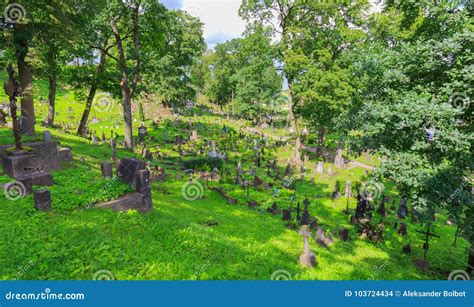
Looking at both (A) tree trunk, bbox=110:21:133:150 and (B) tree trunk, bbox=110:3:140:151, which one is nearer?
(B) tree trunk, bbox=110:3:140:151

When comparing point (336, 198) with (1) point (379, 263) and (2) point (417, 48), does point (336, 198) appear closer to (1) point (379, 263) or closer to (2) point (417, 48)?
(1) point (379, 263)

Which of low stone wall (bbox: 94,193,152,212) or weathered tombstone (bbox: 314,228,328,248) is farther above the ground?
low stone wall (bbox: 94,193,152,212)

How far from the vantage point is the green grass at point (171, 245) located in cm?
659

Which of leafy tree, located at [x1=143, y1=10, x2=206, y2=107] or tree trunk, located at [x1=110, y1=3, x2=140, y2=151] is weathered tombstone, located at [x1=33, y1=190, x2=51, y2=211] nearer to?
tree trunk, located at [x1=110, y1=3, x2=140, y2=151]

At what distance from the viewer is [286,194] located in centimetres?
1733

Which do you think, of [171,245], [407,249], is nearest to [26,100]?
[171,245]

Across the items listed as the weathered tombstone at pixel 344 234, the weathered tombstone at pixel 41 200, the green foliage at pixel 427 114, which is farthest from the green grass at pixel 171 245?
the green foliage at pixel 427 114

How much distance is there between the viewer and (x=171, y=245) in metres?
7.89

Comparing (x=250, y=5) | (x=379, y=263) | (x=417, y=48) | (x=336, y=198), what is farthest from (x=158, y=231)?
(x=250, y=5)

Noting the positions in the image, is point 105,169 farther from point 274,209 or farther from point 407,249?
point 407,249

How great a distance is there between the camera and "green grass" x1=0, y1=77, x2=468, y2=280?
659 cm

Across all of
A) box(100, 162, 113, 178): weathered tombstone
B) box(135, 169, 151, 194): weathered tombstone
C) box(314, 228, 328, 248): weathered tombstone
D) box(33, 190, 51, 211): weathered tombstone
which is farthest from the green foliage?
box(100, 162, 113, 178): weathered tombstone

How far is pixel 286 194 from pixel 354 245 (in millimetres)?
6371

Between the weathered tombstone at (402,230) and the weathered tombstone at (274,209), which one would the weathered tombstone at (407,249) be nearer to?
the weathered tombstone at (402,230)
